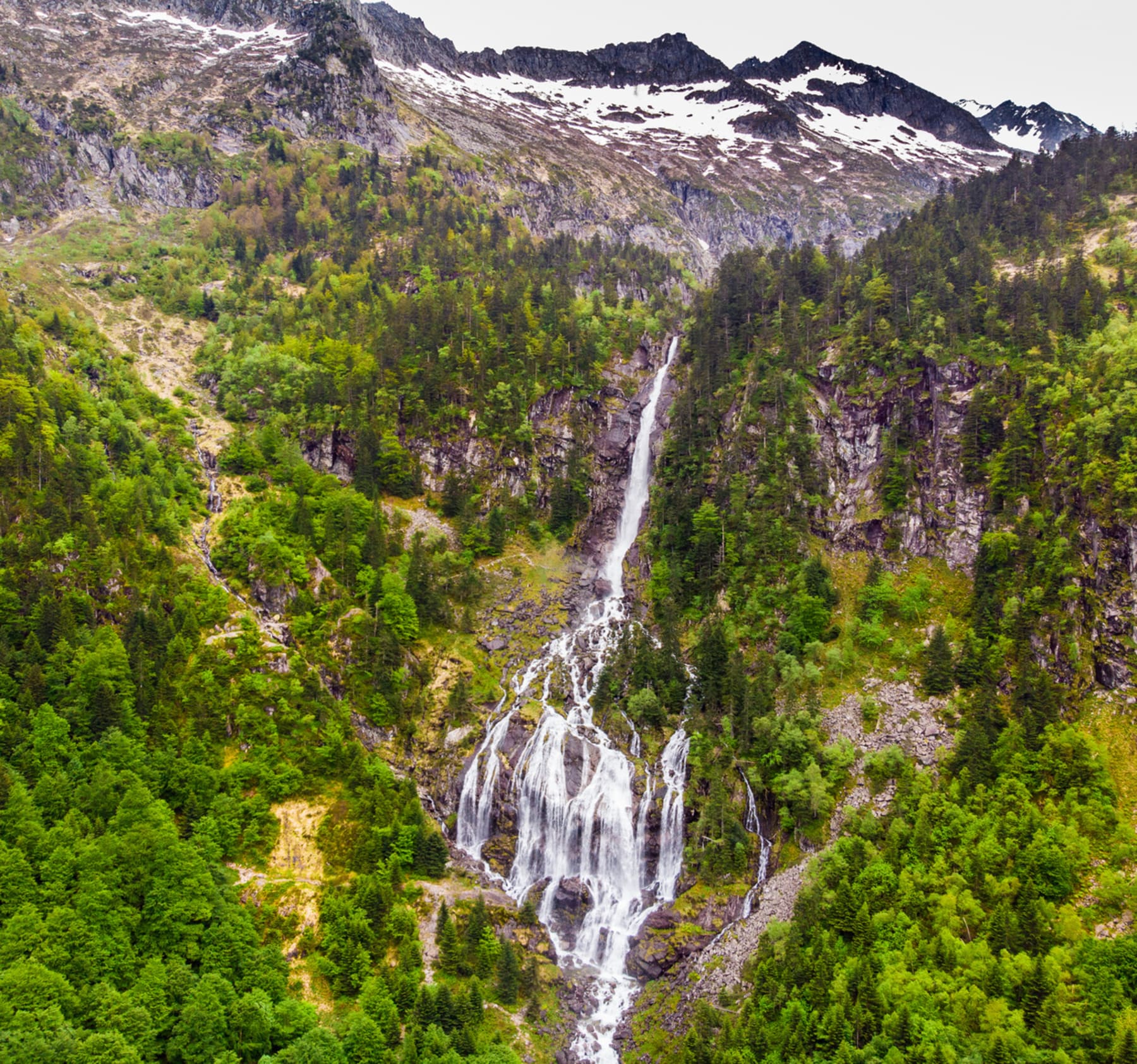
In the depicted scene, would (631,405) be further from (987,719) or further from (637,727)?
(987,719)

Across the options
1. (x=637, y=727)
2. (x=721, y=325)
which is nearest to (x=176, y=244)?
(x=721, y=325)

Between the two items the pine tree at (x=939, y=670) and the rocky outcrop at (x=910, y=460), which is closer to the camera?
the pine tree at (x=939, y=670)

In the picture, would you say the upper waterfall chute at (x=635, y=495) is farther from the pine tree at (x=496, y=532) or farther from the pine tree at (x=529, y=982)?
the pine tree at (x=529, y=982)

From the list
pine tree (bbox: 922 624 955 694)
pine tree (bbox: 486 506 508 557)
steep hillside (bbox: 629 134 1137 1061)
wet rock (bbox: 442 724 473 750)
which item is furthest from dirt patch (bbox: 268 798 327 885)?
pine tree (bbox: 922 624 955 694)

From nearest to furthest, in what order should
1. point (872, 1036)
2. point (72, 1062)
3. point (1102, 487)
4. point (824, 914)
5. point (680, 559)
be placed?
1. point (72, 1062)
2. point (872, 1036)
3. point (824, 914)
4. point (1102, 487)
5. point (680, 559)

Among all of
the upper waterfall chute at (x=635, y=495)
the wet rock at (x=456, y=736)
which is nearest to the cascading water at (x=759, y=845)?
the wet rock at (x=456, y=736)

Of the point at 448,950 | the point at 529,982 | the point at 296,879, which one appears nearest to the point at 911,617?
the point at 529,982

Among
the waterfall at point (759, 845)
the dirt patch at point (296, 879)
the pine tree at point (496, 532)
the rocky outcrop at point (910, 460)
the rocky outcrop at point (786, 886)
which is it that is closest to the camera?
the dirt patch at point (296, 879)
